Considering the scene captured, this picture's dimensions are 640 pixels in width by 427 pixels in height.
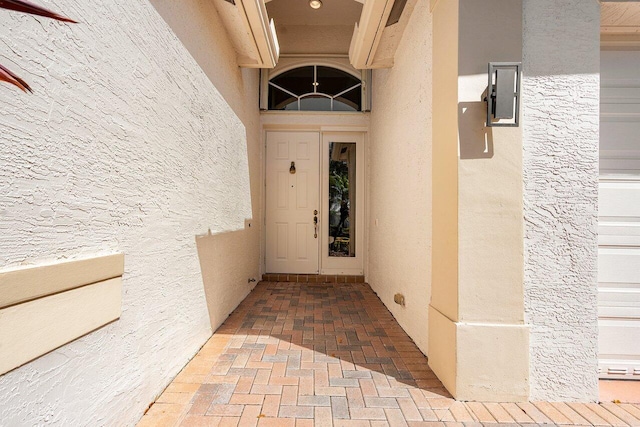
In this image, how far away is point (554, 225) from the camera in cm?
212

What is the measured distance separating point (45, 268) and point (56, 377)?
452mm

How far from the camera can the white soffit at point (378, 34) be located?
3.04 meters

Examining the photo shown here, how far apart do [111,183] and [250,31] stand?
8.25ft

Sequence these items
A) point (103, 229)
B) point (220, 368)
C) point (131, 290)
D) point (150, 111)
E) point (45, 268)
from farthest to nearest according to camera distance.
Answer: point (220, 368) → point (150, 111) → point (131, 290) → point (103, 229) → point (45, 268)

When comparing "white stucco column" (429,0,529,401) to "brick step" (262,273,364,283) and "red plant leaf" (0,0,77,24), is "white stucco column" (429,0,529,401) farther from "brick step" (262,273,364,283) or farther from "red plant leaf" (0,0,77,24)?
"brick step" (262,273,364,283)

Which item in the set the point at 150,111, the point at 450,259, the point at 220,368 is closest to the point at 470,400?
the point at 450,259

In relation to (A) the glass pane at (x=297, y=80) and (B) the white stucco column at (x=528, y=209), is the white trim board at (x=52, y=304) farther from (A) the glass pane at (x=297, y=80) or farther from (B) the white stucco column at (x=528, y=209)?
(A) the glass pane at (x=297, y=80)

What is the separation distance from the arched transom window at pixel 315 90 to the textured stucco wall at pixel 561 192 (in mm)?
3728

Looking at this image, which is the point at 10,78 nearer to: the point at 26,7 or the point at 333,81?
the point at 26,7

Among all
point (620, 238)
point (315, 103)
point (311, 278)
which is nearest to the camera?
point (620, 238)

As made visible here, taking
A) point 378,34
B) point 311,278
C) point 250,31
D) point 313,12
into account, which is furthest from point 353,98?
point 311,278

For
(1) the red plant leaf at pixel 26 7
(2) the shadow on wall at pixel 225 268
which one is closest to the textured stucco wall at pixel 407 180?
(2) the shadow on wall at pixel 225 268

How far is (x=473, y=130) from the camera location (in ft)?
6.97

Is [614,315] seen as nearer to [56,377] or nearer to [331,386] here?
[331,386]
